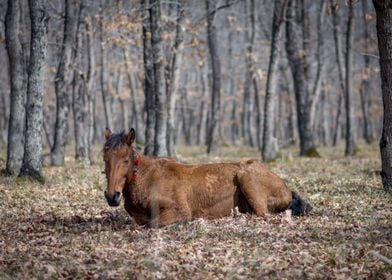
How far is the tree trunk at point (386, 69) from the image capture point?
1477 cm

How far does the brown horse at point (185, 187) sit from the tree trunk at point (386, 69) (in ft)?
12.1

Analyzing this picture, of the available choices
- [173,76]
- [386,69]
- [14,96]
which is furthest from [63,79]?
[386,69]

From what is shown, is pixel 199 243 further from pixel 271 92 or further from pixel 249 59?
pixel 249 59

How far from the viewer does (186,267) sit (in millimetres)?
8383

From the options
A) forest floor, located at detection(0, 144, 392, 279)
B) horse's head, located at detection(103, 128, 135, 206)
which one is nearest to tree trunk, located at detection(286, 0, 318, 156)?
forest floor, located at detection(0, 144, 392, 279)

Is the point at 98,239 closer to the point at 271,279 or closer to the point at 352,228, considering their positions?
the point at 271,279

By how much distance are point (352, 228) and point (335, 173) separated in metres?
11.5

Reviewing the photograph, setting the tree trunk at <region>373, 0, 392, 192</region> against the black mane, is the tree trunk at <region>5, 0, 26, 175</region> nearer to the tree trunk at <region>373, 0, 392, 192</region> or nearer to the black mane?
the black mane

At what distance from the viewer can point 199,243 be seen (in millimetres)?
9648

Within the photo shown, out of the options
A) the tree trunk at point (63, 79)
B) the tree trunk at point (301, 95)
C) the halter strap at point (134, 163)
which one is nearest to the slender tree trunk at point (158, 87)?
the tree trunk at point (63, 79)

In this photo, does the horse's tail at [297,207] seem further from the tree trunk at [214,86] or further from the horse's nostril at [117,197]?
the tree trunk at [214,86]

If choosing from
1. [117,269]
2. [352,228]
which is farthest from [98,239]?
[352,228]

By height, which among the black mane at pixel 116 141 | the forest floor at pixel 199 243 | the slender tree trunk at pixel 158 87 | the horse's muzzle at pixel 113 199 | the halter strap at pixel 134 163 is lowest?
the forest floor at pixel 199 243

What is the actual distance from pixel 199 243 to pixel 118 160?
2146 millimetres
